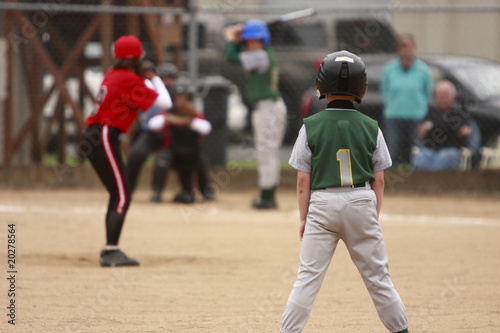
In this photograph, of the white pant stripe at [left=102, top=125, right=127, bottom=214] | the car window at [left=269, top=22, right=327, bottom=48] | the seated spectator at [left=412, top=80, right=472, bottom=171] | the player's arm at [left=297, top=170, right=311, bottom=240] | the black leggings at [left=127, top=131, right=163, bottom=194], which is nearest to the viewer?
the player's arm at [left=297, top=170, right=311, bottom=240]

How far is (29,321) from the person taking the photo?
15.3ft

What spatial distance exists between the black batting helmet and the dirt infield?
54.2 inches

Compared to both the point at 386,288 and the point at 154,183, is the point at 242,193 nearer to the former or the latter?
the point at 154,183

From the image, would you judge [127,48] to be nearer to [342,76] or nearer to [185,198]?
[342,76]

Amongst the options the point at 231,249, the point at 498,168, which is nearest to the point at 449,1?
the point at 498,168

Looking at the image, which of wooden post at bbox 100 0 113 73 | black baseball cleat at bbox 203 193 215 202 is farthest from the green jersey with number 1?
wooden post at bbox 100 0 113 73

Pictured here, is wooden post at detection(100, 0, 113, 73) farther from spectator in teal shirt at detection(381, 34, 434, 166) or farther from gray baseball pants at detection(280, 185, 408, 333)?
gray baseball pants at detection(280, 185, 408, 333)

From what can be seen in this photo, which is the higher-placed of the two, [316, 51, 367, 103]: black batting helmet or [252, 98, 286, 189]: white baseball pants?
[316, 51, 367, 103]: black batting helmet

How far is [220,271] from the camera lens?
6.37 meters

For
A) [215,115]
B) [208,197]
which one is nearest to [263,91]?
[208,197]

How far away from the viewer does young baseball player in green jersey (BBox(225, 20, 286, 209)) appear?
9953mm

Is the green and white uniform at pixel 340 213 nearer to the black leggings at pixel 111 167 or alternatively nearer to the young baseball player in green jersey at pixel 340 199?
the young baseball player in green jersey at pixel 340 199

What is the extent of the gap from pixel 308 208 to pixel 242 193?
8.09 meters

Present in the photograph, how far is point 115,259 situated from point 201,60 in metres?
9.05
